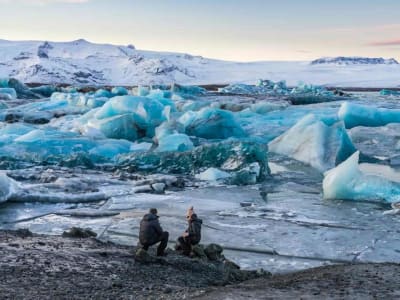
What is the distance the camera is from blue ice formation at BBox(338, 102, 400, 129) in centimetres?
1808

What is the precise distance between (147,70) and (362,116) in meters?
98.1

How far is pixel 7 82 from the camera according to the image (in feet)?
127

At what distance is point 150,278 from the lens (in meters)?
4.62

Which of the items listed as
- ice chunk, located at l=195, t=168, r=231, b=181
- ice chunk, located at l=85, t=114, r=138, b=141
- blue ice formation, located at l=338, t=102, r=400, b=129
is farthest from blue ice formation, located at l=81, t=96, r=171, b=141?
ice chunk, located at l=195, t=168, r=231, b=181

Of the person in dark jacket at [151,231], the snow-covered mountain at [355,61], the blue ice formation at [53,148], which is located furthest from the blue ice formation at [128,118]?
the snow-covered mountain at [355,61]

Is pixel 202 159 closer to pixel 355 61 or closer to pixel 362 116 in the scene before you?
pixel 362 116

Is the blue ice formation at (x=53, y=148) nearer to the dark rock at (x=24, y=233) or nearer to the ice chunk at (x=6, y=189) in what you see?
the ice chunk at (x=6, y=189)

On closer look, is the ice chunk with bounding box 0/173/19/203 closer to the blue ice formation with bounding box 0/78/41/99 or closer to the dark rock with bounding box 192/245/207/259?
the dark rock with bounding box 192/245/207/259

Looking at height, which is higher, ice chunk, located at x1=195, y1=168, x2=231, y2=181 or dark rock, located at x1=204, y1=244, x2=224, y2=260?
dark rock, located at x1=204, y1=244, x2=224, y2=260

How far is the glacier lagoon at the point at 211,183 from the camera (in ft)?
20.9

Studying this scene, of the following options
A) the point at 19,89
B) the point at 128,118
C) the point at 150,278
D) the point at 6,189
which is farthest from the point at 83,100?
the point at 150,278

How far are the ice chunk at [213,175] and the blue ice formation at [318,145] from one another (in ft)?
6.64

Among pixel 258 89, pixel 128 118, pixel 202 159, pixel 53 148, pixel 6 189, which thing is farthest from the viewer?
pixel 258 89

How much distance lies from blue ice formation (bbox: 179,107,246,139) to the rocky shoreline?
1006 centimetres
